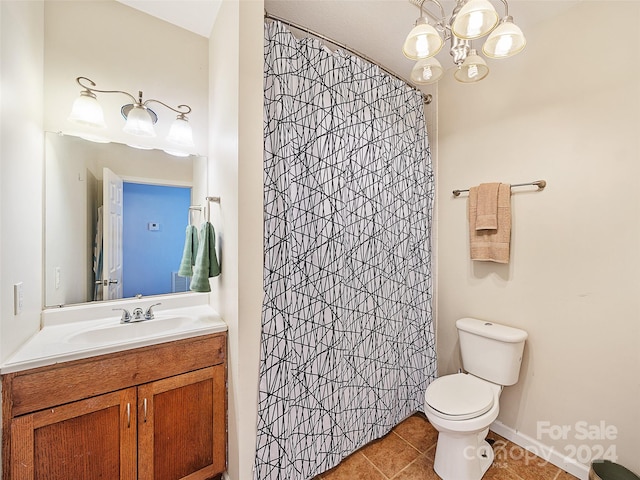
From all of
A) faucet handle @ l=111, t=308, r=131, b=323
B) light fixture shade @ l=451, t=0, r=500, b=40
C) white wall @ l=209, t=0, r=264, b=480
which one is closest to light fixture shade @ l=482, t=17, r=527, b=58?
light fixture shade @ l=451, t=0, r=500, b=40

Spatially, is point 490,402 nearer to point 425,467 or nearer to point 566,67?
point 425,467

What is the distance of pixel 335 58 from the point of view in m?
1.55

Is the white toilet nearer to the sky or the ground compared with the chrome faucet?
nearer to the ground

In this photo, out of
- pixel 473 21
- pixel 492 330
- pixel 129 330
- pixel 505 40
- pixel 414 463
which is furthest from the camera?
pixel 492 330

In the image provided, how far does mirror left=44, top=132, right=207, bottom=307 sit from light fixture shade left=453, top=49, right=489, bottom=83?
5.11 ft

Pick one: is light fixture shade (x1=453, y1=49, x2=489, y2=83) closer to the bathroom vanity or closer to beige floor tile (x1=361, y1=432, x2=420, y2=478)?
the bathroom vanity

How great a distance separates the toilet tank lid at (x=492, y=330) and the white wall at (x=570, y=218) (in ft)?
0.25

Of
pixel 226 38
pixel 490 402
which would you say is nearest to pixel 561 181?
pixel 490 402

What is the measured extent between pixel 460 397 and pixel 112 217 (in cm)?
220

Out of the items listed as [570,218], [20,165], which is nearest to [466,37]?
[570,218]

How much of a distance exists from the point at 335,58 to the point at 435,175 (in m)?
1.18

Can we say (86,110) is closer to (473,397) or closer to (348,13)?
(348,13)

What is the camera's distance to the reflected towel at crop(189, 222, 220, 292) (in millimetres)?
1430

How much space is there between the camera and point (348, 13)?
1.57 m
